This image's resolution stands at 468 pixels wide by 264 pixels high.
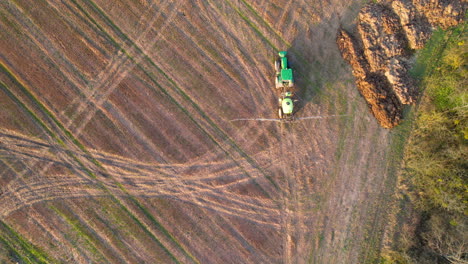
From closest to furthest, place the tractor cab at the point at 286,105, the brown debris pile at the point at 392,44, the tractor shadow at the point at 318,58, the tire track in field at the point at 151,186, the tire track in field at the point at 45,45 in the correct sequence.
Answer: the tractor cab at the point at 286,105 → the brown debris pile at the point at 392,44 → the tractor shadow at the point at 318,58 → the tire track in field at the point at 151,186 → the tire track in field at the point at 45,45

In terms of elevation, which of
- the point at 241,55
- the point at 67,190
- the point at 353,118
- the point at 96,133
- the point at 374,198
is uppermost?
the point at 241,55

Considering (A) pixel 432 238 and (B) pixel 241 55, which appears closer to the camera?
(A) pixel 432 238

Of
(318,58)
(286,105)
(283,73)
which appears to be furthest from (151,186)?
(318,58)

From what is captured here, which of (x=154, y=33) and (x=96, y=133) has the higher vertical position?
(x=154, y=33)

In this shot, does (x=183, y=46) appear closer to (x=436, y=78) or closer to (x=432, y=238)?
(x=436, y=78)

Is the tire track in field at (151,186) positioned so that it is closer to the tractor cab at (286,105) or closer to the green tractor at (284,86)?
the tractor cab at (286,105)

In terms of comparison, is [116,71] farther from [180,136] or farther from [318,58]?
[318,58]

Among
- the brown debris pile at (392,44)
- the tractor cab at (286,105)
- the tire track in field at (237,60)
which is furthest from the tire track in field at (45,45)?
the brown debris pile at (392,44)

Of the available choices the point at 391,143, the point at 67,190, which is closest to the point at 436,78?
the point at 391,143
